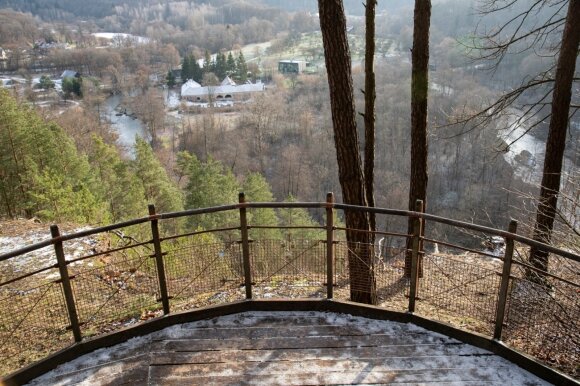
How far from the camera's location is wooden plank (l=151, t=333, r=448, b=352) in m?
3.90

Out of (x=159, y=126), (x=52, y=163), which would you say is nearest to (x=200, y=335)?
(x=52, y=163)

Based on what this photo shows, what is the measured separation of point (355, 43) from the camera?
100938 millimetres

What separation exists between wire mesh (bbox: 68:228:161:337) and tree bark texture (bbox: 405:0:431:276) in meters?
4.11

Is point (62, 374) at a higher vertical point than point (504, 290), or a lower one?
lower

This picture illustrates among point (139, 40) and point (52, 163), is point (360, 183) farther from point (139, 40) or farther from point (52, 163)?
point (139, 40)

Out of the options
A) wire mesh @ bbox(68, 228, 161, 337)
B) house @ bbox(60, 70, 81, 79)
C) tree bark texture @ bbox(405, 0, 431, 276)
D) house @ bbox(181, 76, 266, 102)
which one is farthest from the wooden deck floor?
house @ bbox(60, 70, 81, 79)

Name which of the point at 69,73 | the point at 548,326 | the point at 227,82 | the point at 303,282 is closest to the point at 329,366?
the point at 548,326

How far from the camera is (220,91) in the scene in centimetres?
7769

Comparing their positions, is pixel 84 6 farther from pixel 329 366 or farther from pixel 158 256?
pixel 329 366

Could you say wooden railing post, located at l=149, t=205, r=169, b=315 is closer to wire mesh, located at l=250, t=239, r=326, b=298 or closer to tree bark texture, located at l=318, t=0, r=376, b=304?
wire mesh, located at l=250, t=239, r=326, b=298

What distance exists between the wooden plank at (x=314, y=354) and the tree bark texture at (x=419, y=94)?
3.12 m

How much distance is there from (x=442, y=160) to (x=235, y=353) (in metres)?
48.0

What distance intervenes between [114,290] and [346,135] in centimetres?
463

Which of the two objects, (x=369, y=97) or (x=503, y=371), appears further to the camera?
(x=369, y=97)
